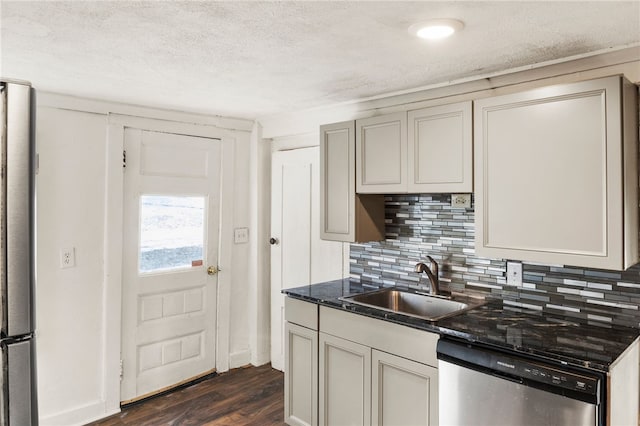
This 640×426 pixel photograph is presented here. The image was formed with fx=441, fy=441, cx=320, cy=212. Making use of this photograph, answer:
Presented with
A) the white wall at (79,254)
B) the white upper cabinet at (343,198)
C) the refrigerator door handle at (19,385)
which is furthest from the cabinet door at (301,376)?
the refrigerator door handle at (19,385)

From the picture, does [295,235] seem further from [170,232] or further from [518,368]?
[518,368]

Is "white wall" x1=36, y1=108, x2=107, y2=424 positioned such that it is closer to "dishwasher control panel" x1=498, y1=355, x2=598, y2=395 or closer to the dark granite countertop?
the dark granite countertop

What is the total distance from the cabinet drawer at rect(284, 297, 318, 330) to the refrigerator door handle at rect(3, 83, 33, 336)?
1.59 meters

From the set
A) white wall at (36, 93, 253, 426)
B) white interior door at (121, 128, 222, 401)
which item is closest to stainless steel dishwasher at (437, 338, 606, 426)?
white interior door at (121, 128, 222, 401)

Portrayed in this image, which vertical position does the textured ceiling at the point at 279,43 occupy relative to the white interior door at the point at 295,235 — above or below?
above

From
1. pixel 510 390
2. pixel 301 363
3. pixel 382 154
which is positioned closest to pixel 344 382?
pixel 301 363

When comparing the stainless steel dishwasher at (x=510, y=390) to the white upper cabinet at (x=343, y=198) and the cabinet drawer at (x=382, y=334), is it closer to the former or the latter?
the cabinet drawer at (x=382, y=334)

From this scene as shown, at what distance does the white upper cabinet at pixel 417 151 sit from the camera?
224cm

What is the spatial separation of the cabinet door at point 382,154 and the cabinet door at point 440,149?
0.05 metres

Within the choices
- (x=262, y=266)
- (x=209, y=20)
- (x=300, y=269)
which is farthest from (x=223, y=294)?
(x=209, y=20)

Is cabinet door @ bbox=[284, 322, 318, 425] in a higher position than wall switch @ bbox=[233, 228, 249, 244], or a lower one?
lower

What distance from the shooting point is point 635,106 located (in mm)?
1967

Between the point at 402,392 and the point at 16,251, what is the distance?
176cm

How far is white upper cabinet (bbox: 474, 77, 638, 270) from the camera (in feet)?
5.87
